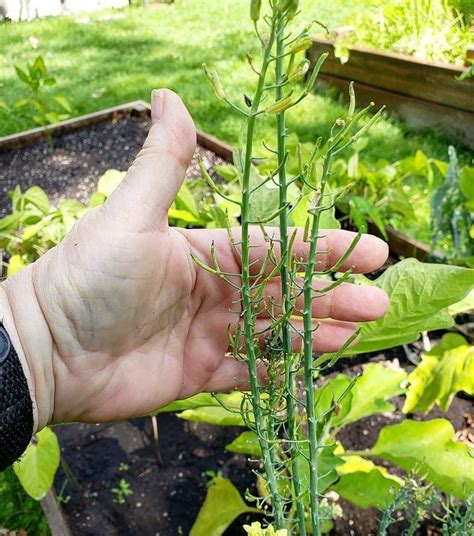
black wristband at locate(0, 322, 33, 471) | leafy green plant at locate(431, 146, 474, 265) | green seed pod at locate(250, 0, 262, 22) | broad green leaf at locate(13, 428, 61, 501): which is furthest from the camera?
leafy green plant at locate(431, 146, 474, 265)

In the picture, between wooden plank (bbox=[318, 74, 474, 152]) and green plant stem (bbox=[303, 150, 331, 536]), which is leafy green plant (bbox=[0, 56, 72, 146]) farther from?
green plant stem (bbox=[303, 150, 331, 536])

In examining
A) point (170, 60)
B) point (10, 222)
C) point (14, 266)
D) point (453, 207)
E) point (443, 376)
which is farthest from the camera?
point (170, 60)

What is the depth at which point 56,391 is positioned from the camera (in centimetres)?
111

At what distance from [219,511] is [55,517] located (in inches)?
17.1

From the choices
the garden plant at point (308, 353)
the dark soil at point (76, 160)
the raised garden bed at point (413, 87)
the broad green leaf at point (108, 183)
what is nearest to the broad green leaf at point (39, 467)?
the garden plant at point (308, 353)

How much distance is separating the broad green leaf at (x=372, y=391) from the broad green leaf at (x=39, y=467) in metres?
0.65

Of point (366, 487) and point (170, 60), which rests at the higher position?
point (170, 60)

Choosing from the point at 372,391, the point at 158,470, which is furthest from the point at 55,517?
Answer: the point at 372,391

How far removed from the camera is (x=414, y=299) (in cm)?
114

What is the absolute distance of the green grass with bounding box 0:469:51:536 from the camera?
1693mm

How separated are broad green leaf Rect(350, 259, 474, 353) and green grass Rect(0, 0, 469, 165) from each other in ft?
6.72

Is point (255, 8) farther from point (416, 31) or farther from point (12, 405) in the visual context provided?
point (416, 31)

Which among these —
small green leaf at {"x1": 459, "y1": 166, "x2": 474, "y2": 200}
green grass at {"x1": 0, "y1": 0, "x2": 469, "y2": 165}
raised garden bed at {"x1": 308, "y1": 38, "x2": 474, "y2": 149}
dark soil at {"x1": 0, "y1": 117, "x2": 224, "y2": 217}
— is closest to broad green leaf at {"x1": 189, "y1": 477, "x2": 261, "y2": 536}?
small green leaf at {"x1": 459, "y1": 166, "x2": 474, "y2": 200}

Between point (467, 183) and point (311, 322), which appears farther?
point (467, 183)
